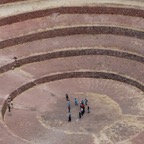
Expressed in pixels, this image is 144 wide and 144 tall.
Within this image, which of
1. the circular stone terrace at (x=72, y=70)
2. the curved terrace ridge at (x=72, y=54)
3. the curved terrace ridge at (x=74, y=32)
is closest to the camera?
the circular stone terrace at (x=72, y=70)

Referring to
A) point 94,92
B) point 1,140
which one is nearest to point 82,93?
point 94,92

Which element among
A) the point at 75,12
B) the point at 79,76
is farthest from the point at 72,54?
the point at 75,12

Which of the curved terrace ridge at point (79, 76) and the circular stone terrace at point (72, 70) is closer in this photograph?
the circular stone terrace at point (72, 70)

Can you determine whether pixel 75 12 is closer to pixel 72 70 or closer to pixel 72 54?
pixel 72 54

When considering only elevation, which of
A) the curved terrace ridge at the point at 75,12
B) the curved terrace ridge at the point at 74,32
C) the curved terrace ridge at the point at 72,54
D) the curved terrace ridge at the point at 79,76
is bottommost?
the curved terrace ridge at the point at 79,76

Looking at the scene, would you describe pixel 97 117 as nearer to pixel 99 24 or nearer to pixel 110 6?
pixel 99 24

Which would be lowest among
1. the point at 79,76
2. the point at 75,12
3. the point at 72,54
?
the point at 79,76

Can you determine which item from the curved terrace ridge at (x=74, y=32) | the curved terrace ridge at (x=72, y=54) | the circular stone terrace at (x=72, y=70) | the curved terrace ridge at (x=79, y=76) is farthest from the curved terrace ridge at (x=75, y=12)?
the curved terrace ridge at (x=79, y=76)

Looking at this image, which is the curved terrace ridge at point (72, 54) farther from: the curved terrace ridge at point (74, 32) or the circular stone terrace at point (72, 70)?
the curved terrace ridge at point (74, 32)

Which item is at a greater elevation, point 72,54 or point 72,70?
point 72,54
